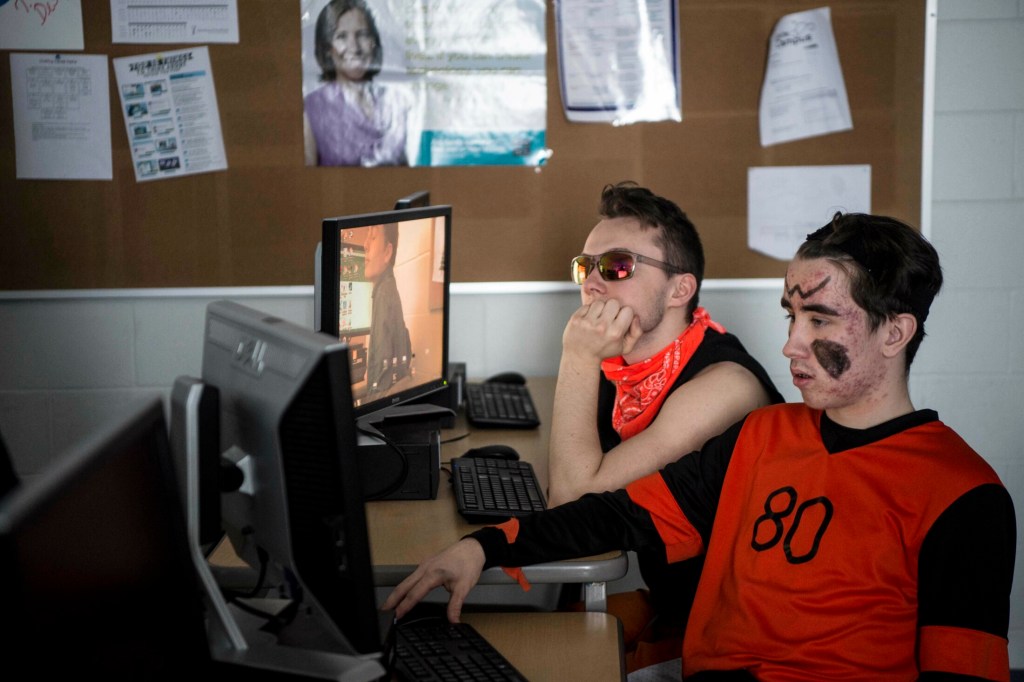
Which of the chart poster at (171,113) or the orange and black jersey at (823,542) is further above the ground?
the chart poster at (171,113)

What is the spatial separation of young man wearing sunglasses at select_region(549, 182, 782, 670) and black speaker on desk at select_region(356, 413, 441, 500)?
22 cm

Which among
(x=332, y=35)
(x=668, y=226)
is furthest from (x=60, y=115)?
(x=668, y=226)

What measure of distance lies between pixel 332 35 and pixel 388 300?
108cm

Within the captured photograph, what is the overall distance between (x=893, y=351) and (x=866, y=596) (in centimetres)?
35

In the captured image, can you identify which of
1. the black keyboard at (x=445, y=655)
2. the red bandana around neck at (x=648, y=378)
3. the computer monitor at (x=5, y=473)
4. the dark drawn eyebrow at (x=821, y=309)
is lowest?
the black keyboard at (x=445, y=655)

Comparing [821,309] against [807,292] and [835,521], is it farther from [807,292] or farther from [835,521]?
[835,521]

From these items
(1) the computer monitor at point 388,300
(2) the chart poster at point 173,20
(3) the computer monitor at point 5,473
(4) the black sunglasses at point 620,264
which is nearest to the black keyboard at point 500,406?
(1) the computer monitor at point 388,300

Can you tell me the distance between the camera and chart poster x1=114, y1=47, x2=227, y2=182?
261 centimetres

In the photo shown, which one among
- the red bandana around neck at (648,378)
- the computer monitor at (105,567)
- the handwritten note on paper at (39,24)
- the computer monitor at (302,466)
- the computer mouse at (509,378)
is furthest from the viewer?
the computer mouse at (509,378)

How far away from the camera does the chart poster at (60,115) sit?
259cm

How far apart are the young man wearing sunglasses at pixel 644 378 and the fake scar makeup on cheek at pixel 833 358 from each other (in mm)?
321

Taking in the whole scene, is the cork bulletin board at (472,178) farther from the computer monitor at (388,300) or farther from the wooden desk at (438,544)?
the wooden desk at (438,544)

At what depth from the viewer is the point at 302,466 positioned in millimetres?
964

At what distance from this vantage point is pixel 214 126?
264cm
